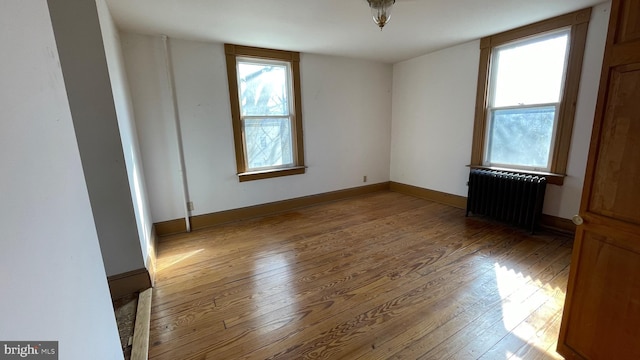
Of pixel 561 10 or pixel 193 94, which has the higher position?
pixel 561 10

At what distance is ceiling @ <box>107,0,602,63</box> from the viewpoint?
2.25 metres

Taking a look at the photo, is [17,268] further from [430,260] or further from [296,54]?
[296,54]

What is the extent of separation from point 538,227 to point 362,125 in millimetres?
2810

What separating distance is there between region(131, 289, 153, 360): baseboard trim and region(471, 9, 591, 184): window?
3.97 meters

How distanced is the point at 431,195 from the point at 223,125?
133 inches

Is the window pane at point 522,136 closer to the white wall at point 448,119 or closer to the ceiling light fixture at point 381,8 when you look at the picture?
the white wall at point 448,119

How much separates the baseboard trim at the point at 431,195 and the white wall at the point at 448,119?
71 mm

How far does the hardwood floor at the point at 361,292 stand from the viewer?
155cm

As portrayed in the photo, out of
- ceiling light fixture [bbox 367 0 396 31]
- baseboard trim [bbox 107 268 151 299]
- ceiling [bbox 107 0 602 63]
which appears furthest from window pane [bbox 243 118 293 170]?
ceiling light fixture [bbox 367 0 396 31]

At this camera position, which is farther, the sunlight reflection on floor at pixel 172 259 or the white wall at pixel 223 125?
the white wall at pixel 223 125

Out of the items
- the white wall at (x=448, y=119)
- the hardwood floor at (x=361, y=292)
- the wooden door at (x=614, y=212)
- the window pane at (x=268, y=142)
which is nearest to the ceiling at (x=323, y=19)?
the white wall at (x=448, y=119)

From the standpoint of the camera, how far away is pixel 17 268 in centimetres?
52

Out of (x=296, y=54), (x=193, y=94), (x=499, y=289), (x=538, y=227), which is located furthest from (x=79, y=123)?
(x=538, y=227)

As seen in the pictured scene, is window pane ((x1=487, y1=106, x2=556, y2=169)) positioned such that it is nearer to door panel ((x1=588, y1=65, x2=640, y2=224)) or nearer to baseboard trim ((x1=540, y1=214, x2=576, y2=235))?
baseboard trim ((x1=540, y1=214, x2=576, y2=235))
